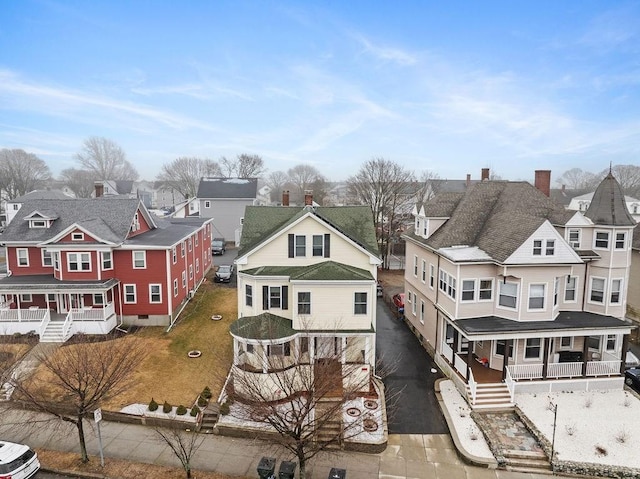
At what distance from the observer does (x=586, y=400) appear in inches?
858

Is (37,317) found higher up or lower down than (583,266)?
lower down

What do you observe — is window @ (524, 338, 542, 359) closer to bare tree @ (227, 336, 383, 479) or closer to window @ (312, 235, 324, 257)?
bare tree @ (227, 336, 383, 479)

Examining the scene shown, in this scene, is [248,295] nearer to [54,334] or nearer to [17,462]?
[17,462]

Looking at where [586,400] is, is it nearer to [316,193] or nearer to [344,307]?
[344,307]

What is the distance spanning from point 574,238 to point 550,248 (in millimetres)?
4148

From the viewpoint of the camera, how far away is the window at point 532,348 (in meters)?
24.2

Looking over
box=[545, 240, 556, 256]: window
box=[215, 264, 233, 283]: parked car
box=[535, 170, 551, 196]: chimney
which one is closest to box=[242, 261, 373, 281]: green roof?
box=[545, 240, 556, 256]: window

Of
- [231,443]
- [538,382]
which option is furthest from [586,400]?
[231,443]

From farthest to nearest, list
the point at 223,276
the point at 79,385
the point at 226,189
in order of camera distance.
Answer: the point at 226,189 → the point at 223,276 → the point at 79,385

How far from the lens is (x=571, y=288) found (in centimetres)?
2538

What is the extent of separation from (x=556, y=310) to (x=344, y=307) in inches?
477

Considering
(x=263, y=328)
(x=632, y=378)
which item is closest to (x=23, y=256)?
(x=263, y=328)

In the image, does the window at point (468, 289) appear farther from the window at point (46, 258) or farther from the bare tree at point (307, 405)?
the window at point (46, 258)

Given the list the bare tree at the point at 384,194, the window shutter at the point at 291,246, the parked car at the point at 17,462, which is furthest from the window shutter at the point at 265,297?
the bare tree at the point at 384,194
